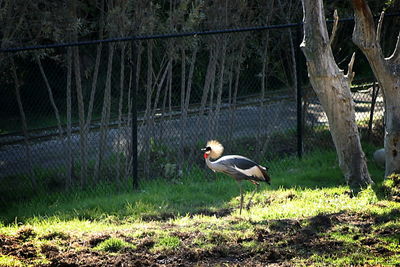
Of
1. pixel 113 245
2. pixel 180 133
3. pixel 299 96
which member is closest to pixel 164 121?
pixel 180 133

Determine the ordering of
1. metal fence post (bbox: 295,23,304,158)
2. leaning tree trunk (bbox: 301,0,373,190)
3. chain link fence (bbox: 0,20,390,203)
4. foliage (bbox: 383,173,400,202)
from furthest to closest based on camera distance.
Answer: metal fence post (bbox: 295,23,304,158)
chain link fence (bbox: 0,20,390,203)
leaning tree trunk (bbox: 301,0,373,190)
foliage (bbox: 383,173,400,202)

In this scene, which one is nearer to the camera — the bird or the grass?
the grass

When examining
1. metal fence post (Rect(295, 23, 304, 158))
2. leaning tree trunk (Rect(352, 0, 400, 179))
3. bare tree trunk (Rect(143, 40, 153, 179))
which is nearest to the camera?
leaning tree trunk (Rect(352, 0, 400, 179))

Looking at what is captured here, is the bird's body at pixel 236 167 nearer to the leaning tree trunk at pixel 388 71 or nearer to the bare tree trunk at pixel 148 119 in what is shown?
the leaning tree trunk at pixel 388 71

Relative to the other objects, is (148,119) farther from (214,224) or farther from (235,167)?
(214,224)

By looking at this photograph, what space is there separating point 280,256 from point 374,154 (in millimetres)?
5212

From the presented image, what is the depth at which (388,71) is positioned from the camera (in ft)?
29.8

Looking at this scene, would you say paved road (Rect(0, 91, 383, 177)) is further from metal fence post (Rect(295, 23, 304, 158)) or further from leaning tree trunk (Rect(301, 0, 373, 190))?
leaning tree trunk (Rect(301, 0, 373, 190))

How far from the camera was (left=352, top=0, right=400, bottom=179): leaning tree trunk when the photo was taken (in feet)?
29.6

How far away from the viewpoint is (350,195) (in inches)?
352

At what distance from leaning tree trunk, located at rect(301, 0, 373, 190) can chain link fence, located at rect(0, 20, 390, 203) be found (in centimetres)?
147

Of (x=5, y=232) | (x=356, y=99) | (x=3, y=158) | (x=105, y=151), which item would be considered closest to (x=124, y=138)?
(x=105, y=151)

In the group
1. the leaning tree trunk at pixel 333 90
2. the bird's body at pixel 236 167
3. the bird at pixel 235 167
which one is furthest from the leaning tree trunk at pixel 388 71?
the bird's body at pixel 236 167

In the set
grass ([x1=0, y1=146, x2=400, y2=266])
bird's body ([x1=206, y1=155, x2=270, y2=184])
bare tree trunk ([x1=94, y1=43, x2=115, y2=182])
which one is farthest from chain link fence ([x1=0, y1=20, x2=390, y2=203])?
bird's body ([x1=206, y1=155, x2=270, y2=184])
